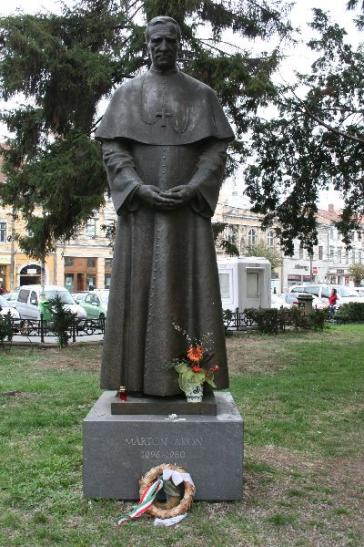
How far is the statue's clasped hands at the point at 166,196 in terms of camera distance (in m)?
4.32

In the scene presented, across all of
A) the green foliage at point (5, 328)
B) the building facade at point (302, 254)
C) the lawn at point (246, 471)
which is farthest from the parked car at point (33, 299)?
the building facade at point (302, 254)

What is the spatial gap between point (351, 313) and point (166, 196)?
25.3 meters

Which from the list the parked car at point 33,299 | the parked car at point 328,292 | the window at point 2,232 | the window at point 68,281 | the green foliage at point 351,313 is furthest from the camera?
the window at point 68,281

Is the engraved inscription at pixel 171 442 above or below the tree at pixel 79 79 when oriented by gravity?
below

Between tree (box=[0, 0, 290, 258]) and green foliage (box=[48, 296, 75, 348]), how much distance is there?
163cm

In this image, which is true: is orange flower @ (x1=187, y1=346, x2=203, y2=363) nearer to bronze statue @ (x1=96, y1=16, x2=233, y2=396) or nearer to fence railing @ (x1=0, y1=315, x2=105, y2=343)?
bronze statue @ (x1=96, y1=16, x2=233, y2=396)

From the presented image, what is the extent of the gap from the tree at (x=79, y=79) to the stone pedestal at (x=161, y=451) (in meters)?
10.2

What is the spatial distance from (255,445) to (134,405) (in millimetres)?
2045

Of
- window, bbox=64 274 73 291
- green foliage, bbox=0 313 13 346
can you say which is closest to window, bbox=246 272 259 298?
green foliage, bbox=0 313 13 346

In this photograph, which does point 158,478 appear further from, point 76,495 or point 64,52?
point 64,52

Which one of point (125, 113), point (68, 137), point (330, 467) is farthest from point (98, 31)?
point (330, 467)

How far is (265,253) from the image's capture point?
64875 mm

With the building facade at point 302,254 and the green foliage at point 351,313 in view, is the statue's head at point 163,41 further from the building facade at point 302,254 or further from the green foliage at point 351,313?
the building facade at point 302,254

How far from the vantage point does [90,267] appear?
57.8m
